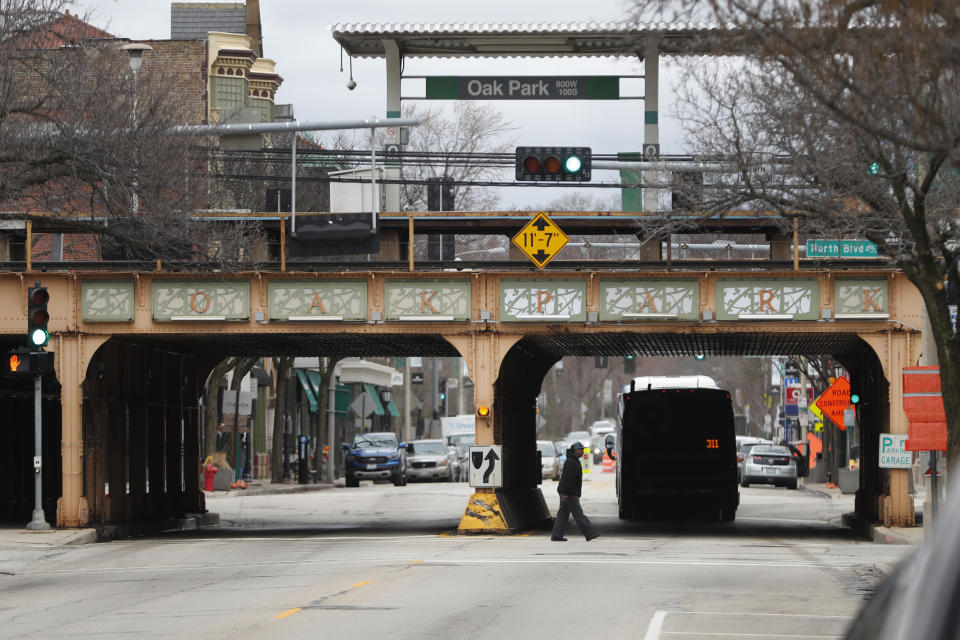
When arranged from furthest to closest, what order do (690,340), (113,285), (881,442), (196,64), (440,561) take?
(196,64) < (690,340) < (113,285) < (881,442) < (440,561)

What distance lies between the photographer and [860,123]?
39.7 ft

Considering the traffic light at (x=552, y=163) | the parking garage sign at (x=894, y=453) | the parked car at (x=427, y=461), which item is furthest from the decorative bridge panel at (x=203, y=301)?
the parked car at (x=427, y=461)

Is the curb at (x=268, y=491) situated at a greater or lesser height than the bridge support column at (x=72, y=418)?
lesser

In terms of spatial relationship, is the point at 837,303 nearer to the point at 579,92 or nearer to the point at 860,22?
the point at 579,92

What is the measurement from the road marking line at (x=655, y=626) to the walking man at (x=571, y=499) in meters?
10.5

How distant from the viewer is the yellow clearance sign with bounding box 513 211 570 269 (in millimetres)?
25391

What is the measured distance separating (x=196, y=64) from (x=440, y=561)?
131 feet

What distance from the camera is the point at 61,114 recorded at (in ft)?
74.6

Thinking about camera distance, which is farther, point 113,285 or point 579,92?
point 579,92

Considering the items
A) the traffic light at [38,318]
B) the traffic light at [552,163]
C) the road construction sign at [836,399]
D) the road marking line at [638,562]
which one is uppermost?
the traffic light at [552,163]

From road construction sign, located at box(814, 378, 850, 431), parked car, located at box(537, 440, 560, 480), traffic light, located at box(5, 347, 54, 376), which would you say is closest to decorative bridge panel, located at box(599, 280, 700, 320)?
traffic light, located at box(5, 347, 54, 376)

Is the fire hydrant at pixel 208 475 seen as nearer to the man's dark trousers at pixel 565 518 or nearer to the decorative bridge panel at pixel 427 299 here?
the decorative bridge panel at pixel 427 299

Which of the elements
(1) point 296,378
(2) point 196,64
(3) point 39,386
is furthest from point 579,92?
(1) point 296,378

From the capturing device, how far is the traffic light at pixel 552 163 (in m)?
21.4
